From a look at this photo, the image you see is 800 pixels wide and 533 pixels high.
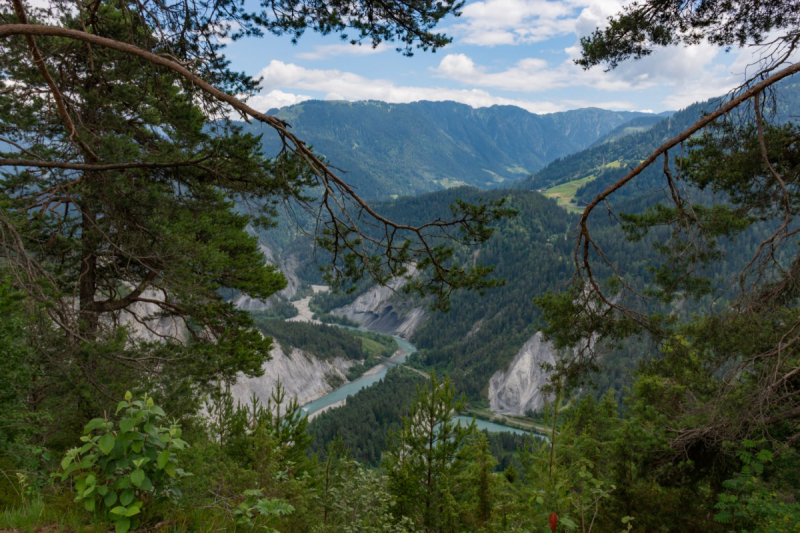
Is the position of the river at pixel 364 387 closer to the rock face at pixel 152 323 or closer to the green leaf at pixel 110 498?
the rock face at pixel 152 323

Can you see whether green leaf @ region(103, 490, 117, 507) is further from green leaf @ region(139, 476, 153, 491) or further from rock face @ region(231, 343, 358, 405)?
rock face @ region(231, 343, 358, 405)

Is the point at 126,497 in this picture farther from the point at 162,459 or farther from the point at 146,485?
the point at 162,459

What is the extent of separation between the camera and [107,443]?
2.55 metres

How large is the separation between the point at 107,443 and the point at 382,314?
160459mm

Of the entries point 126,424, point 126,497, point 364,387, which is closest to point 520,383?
point 364,387

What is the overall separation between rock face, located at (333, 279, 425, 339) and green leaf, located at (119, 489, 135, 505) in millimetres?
147125

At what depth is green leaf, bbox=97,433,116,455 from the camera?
2.51 meters

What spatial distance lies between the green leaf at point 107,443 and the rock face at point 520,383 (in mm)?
103385

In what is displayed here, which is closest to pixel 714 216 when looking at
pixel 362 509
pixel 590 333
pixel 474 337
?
pixel 590 333

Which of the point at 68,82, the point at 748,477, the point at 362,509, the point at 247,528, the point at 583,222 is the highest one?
the point at 68,82

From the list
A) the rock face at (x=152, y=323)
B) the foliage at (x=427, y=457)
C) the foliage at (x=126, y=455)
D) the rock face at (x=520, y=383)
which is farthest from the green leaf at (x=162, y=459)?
the rock face at (x=520, y=383)

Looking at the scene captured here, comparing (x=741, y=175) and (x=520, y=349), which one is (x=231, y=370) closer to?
(x=741, y=175)

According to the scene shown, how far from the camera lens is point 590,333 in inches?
281

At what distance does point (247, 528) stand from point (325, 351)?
103972 millimetres
